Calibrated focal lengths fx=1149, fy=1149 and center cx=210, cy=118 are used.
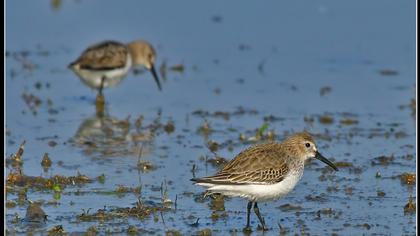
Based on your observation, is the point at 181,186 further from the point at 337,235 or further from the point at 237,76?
the point at 237,76

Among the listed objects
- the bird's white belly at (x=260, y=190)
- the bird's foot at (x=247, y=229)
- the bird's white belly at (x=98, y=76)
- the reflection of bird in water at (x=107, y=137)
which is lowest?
the bird's foot at (x=247, y=229)

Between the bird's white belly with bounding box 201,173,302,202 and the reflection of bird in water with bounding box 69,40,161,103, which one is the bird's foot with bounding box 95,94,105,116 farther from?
the bird's white belly with bounding box 201,173,302,202

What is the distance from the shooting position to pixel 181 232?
9172 millimetres

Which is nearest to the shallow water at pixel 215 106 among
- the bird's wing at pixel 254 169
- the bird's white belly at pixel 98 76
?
the bird's white belly at pixel 98 76

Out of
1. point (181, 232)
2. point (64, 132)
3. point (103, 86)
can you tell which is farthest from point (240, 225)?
point (103, 86)

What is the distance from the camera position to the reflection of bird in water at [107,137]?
1205 cm

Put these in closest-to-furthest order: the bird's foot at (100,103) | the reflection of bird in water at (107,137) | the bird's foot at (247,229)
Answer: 1. the bird's foot at (247,229)
2. the reflection of bird in water at (107,137)
3. the bird's foot at (100,103)

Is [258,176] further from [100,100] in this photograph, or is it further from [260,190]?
[100,100]

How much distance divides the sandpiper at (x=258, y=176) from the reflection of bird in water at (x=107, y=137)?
8.45 ft

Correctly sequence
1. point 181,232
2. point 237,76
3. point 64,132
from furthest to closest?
1. point 237,76
2. point 64,132
3. point 181,232

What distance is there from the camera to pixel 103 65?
14.6 m

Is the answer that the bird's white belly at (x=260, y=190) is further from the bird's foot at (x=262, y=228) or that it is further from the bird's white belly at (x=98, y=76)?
the bird's white belly at (x=98, y=76)

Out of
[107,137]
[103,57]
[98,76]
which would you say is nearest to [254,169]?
[107,137]

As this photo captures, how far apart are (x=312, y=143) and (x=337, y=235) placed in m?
1.15
